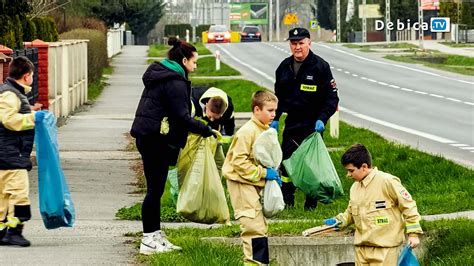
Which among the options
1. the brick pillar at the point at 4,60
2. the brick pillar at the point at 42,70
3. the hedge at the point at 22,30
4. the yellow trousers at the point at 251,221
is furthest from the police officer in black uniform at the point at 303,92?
the brick pillar at the point at 42,70

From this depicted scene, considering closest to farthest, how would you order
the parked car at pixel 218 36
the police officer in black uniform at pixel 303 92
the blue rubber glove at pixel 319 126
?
1. the blue rubber glove at pixel 319 126
2. the police officer in black uniform at pixel 303 92
3. the parked car at pixel 218 36

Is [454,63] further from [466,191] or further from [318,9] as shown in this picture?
[318,9]

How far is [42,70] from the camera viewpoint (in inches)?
939

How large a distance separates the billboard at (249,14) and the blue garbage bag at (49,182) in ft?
491

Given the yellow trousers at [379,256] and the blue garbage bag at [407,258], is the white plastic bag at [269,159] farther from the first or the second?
the blue garbage bag at [407,258]

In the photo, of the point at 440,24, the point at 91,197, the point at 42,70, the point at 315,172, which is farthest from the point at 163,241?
the point at 440,24

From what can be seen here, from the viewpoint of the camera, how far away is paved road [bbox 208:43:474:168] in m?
21.5

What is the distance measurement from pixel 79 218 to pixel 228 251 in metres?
3.04

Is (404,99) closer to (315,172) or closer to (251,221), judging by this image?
(315,172)

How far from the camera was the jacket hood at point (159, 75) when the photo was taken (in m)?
9.73

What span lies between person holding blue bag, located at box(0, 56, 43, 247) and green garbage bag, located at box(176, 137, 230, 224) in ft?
4.27

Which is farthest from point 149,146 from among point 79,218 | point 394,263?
point 79,218

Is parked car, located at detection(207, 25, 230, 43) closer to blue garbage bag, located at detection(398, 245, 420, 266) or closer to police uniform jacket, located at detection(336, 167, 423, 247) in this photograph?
police uniform jacket, located at detection(336, 167, 423, 247)

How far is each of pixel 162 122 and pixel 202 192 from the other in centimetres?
64
